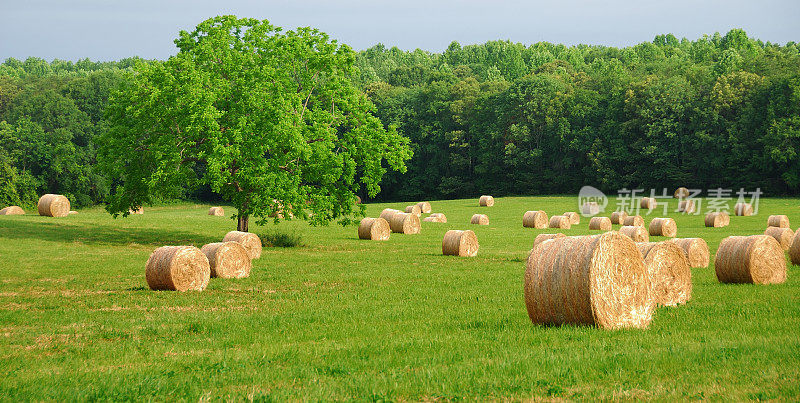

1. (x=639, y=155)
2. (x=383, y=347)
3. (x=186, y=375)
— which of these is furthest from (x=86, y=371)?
(x=639, y=155)

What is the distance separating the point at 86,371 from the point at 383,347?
4.18 m

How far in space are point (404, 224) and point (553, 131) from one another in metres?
57.6

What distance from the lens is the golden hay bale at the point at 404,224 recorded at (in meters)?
43.9

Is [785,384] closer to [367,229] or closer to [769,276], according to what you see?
[769,276]

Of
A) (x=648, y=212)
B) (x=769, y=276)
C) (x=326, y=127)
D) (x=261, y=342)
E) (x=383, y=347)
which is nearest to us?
(x=383, y=347)

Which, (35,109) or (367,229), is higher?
(35,109)

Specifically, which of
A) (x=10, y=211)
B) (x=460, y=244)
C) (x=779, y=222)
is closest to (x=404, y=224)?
(x=460, y=244)

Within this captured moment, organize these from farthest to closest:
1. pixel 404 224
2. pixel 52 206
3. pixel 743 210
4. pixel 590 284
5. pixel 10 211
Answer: pixel 10 211 → pixel 743 210 → pixel 52 206 → pixel 404 224 → pixel 590 284

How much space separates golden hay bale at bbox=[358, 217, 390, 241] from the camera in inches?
1544

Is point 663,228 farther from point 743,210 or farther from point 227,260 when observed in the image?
point 227,260

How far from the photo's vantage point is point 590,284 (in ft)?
39.5

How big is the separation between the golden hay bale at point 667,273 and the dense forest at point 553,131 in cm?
6399

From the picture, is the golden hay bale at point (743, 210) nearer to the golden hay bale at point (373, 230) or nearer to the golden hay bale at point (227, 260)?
the golden hay bale at point (373, 230)

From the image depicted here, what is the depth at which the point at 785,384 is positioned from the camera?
8.09 meters
